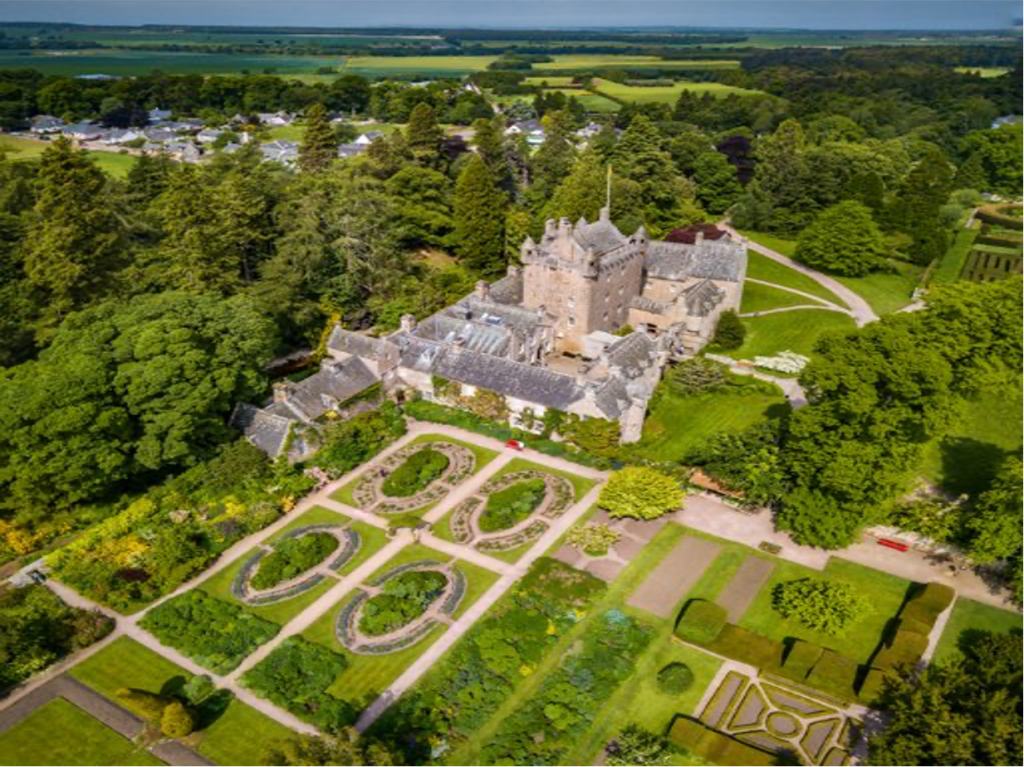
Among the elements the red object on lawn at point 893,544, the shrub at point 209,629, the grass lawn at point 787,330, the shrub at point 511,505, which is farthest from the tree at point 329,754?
the grass lawn at point 787,330

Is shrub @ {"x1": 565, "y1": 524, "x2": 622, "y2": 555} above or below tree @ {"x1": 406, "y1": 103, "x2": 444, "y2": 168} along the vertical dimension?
below

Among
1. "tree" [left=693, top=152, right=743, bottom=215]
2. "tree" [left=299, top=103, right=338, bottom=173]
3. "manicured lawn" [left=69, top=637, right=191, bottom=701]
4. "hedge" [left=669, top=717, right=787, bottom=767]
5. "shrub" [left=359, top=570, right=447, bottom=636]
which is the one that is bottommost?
"manicured lawn" [left=69, top=637, right=191, bottom=701]

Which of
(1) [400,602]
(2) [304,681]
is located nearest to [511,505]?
(1) [400,602]

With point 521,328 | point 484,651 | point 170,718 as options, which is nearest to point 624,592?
point 484,651

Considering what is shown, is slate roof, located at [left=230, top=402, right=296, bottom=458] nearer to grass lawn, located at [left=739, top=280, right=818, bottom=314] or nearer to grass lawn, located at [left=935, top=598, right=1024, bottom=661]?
grass lawn, located at [left=935, top=598, right=1024, bottom=661]

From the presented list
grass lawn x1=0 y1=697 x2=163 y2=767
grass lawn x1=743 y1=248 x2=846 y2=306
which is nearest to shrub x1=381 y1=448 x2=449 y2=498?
grass lawn x1=0 y1=697 x2=163 y2=767

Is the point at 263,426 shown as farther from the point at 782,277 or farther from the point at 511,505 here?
the point at 782,277
